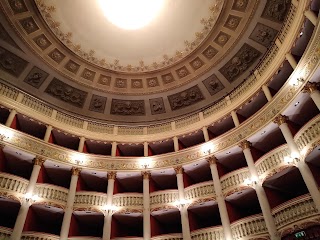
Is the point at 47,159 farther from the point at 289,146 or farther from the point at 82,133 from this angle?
the point at 289,146

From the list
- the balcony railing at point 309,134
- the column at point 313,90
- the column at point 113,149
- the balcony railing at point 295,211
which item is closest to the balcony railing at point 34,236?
the column at point 113,149

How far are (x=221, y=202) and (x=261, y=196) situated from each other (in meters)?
2.39

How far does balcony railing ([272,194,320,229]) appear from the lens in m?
12.3

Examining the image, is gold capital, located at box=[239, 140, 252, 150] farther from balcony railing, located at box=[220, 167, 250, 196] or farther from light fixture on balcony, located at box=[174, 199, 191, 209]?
light fixture on balcony, located at box=[174, 199, 191, 209]

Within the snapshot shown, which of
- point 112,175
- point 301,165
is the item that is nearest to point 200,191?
point 112,175

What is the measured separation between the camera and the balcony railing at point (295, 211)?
1231 cm

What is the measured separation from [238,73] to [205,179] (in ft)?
27.7

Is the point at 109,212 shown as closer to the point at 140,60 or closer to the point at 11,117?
the point at 11,117

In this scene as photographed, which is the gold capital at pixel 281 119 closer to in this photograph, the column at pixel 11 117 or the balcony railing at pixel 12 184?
the balcony railing at pixel 12 184

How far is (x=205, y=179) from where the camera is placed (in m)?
19.6

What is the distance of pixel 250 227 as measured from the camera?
14078mm

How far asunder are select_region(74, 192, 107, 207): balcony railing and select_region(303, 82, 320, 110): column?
1289 centimetres

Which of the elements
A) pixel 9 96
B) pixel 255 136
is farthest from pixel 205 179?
pixel 9 96

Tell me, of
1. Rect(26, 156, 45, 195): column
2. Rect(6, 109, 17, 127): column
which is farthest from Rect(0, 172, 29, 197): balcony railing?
Result: Rect(6, 109, 17, 127): column
